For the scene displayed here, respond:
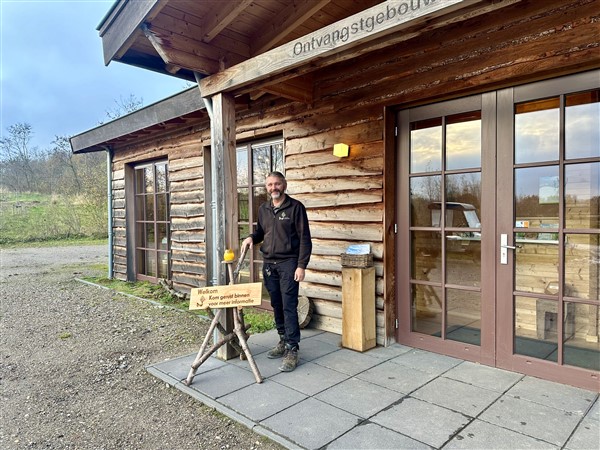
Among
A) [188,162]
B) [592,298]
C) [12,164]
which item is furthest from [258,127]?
[12,164]

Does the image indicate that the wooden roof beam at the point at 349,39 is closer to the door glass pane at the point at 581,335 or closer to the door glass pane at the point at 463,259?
the door glass pane at the point at 463,259

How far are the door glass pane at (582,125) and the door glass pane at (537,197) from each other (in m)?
0.17

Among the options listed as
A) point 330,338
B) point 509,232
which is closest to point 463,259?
point 509,232

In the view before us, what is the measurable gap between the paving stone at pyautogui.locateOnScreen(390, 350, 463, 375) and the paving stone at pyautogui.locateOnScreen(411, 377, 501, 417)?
0.71 feet

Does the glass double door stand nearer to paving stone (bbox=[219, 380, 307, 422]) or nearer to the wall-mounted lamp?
the wall-mounted lamp

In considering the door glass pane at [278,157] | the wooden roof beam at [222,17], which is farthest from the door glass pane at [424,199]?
the wooden roof beam at [222,17]

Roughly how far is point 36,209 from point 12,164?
3682 mm

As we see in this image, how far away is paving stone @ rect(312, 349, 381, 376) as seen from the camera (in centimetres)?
294

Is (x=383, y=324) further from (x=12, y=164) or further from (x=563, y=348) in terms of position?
(x=12, y=164)

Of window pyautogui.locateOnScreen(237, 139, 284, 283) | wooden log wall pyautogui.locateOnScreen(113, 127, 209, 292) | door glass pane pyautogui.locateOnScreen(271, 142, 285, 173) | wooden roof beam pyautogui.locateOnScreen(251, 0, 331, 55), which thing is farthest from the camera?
wooden log wall pyautogui.locateOnScreen(113, 127, 209, 292)

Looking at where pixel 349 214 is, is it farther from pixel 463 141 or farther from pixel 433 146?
pixel 463 141

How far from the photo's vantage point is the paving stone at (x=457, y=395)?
2307mm

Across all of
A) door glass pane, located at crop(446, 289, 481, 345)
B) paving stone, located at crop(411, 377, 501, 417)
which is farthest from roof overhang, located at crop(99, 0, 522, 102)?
paving stone, located at crop(411, 377, 501, 417)

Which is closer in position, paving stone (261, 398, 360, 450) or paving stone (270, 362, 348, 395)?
paving stone (261, 398, 360, 450)
